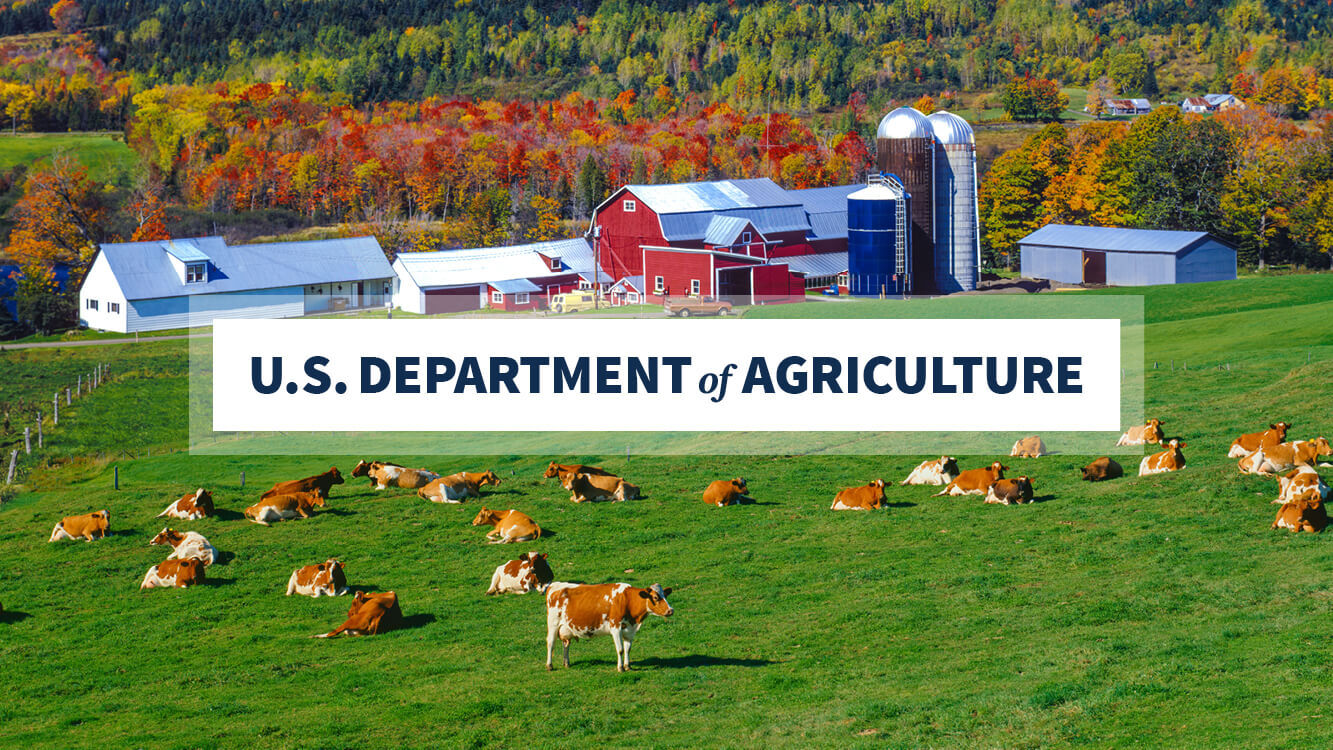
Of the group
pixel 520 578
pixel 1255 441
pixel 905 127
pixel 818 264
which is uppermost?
pixel 905 127

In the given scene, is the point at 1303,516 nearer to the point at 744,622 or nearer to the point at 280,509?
the point at 744,622

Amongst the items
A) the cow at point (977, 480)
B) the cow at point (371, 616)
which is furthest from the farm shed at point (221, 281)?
the cow at point (371, 616)

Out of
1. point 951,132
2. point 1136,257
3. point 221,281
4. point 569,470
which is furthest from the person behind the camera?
point 951,132

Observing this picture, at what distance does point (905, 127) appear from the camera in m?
92.6

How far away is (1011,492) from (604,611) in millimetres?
11920

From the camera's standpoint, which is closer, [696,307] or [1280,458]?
[1280,458]

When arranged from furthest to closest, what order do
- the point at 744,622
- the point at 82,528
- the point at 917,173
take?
the point at 917,173 → the point at 82,528 → the point at 744,622

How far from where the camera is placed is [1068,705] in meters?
14.6

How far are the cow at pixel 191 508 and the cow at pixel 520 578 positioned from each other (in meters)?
9.41

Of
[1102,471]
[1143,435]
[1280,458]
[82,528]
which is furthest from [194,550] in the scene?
[1143,435]

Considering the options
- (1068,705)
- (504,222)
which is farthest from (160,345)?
(1068,705)

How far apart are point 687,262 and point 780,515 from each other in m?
61.5

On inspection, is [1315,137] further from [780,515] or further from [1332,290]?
[780,515]

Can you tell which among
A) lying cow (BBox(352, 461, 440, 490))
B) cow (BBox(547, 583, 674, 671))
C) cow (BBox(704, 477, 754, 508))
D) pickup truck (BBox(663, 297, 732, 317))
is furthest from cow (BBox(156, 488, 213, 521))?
pickup truck (BBox(663, 297, 732, 317))
